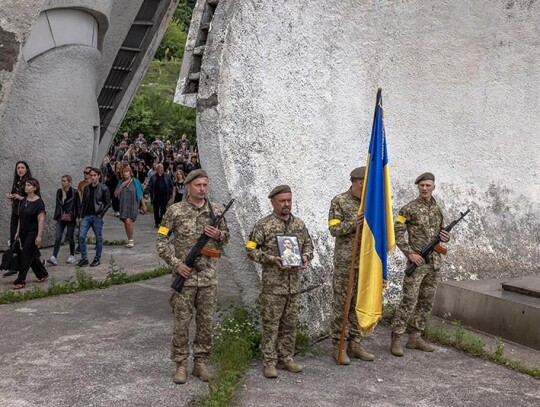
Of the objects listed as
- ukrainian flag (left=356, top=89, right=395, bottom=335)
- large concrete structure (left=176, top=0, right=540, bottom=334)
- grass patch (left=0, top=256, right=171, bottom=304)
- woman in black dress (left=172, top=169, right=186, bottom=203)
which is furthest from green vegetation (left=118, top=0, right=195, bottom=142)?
ukrainian flag (left=356, top=89, right=395, bottom=335)

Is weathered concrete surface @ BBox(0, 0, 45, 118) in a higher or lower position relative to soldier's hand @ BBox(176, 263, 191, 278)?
higher

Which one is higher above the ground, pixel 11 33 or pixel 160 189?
pixel 11 33

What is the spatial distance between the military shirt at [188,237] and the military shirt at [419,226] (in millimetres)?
1923

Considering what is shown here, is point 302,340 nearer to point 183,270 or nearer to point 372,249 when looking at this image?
point 372,249

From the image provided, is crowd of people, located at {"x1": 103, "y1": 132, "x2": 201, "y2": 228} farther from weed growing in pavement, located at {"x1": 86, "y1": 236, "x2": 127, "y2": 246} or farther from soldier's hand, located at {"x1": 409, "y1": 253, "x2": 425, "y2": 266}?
soldier's hand, located at {"x1": 409, "y1": 253, "x2": 425, "y2": 266}

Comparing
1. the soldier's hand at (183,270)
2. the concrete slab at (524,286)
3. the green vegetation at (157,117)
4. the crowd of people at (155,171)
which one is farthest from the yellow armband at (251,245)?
the green vegetation at (157,117)

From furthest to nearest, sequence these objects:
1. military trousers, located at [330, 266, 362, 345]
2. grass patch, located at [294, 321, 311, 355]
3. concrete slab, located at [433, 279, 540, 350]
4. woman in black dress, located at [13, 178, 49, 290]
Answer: woman in black dress, located at [13, 178, 49, 290]
concrete slab, located at [433, 279, 540, 350]
grass patch, located at [294, 321, 311, 355]
military trousers, located at [330, 266, 362, 345]

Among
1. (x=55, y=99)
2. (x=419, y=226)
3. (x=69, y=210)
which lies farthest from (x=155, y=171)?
(x=419, y=226)

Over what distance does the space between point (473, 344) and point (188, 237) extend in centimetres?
313

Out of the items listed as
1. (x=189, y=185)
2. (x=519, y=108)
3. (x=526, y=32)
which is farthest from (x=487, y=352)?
(x=526, y=32)

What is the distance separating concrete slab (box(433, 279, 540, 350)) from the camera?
7236 mm

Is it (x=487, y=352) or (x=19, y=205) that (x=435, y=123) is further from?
(x=19, y=205)

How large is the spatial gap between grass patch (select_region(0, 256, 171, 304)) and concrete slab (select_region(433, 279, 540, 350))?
3910 mm

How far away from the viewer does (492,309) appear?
7.66 m
